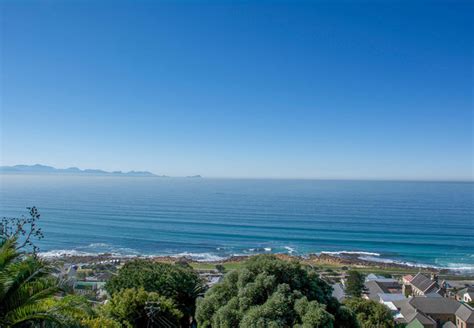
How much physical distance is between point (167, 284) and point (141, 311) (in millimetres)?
4051

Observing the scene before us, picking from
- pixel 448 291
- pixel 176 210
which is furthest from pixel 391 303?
pixel 176 210

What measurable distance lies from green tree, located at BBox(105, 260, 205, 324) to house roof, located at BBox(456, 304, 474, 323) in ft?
67.3

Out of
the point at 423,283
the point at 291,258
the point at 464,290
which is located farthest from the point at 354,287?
the point at 291,258

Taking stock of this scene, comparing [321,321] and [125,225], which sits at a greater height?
[321,321]

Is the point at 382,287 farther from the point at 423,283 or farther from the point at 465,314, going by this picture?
the point at 465,314

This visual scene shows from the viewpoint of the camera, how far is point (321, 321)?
32.4 feet

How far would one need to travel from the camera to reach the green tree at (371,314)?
709 inches

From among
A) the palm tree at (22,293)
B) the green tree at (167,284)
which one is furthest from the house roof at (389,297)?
the palm tree at (22,293)

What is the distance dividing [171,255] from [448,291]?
33.0 meters

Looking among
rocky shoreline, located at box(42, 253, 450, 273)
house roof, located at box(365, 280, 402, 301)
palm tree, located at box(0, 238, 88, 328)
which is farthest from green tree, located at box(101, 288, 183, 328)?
rocky shoreline, located at box(42, 253, 450, 273)

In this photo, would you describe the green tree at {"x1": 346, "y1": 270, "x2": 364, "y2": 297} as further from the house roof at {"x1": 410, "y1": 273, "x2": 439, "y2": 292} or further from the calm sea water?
the calm sea water

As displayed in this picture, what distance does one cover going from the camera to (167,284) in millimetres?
18953

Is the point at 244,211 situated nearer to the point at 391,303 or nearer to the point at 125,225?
the point at 125,225

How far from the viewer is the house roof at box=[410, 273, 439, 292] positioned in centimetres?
3315
